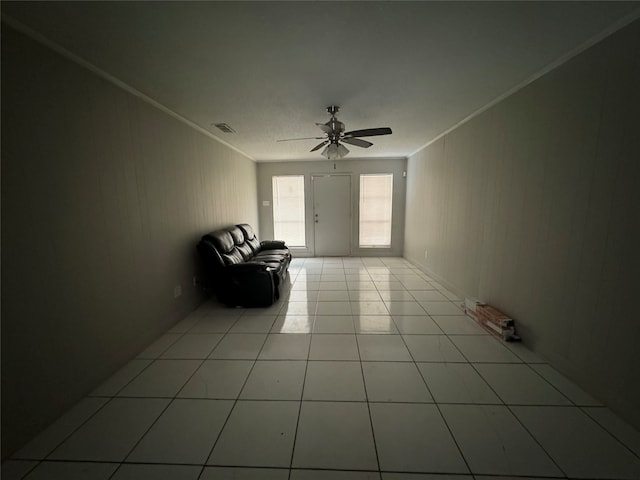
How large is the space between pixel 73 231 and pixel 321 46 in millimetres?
2071

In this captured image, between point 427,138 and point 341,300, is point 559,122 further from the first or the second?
point 341,300

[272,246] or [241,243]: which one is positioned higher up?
[241,243]

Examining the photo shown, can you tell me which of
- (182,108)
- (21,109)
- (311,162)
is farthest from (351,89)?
(311,162)

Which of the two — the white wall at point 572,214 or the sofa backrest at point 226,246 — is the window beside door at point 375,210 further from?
the sofa backrest at point 226,246

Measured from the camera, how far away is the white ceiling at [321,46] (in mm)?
1318

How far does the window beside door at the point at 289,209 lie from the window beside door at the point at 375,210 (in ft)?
4.87

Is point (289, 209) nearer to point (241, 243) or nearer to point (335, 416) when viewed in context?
point (241, 243)

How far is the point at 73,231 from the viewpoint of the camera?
162 centimetres

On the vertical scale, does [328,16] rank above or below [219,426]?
above

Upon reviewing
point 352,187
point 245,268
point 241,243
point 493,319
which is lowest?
point 493,319

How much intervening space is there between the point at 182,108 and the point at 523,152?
3.40 metres

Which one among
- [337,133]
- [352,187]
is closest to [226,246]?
[337,133]

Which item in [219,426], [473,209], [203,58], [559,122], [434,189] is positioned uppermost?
[203,58]

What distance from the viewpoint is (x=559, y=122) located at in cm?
184
